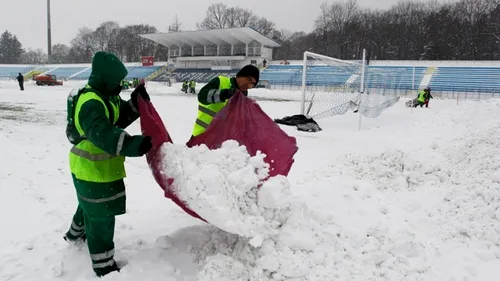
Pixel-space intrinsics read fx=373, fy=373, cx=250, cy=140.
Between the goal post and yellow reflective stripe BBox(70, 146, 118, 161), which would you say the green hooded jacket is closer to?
yellow reflective stripe BBox(70, 146, 118, 161)

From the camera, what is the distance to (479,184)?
4.34m

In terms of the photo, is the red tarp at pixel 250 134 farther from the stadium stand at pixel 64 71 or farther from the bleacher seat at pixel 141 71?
the stadium stand at pixel 64 71

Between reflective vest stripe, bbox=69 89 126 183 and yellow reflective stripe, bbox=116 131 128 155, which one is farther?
reflective vest stripe, bbox=69 89 126 183

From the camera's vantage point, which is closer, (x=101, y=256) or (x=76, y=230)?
(x=101, y=256)

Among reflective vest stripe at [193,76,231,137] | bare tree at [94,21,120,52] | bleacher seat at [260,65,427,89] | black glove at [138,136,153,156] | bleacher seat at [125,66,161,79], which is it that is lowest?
black glove at [138,136,153,156]

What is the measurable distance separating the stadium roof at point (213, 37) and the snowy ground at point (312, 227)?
35.1 metres

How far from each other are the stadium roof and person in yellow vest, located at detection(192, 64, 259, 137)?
36008mm

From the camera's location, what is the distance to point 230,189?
2.64 meters

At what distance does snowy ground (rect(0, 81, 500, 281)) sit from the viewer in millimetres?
2662

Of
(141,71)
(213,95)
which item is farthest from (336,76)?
(141,71)

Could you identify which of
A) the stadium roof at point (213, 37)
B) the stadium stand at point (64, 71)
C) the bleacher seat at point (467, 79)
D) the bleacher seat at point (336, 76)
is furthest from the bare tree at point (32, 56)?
the bleacher seat at point (467, 79)

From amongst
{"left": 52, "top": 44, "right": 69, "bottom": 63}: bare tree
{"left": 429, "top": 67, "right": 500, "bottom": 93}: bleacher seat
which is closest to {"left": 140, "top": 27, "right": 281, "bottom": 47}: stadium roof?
{"left": 429, "top": 67, "right": 500, "bottom": 93}: bleacher seat

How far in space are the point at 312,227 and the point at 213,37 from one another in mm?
40992

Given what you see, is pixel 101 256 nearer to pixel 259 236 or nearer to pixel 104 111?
pixel 104 111
